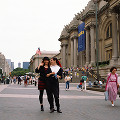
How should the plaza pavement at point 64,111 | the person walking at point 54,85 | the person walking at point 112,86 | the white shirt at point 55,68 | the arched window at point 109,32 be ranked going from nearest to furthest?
the plaza pavement at point 64,111, the person walking at point 54,85, the white shirt at point 55,68, the person walking at point 112,86, the arched window at point 109,32

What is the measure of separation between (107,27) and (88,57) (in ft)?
25.9

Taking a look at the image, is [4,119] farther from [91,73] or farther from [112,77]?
[91,73]

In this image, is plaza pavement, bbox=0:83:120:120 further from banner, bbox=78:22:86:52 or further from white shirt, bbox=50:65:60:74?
banner, bbox=78:22:86:52

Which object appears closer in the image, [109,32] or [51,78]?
[51,78]

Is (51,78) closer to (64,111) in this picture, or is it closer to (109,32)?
(64,111)

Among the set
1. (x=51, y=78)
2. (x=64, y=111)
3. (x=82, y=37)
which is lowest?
(x=64, y=111)

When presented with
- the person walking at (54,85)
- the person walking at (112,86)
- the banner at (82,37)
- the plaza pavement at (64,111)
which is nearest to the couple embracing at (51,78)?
the person walking at (54,85)

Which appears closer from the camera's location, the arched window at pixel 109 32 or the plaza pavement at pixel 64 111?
the plaza pavement at pixel 64 111

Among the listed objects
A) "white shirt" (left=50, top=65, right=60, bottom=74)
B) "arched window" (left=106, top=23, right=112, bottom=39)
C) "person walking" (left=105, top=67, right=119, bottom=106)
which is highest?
"arched window" (left=106, top=23, right=112, bottom=39)

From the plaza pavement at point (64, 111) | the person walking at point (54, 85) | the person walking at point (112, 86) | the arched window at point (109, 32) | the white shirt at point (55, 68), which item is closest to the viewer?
the plaza pavement at point (64, 111)

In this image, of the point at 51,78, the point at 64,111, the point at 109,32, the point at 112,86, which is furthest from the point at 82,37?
the point at 51,78

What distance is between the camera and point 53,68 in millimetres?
8031

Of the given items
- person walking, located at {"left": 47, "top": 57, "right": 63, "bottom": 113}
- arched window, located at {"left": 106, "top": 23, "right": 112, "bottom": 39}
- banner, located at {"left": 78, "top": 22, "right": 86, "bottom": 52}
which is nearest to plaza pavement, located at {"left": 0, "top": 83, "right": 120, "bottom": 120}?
person walking, located at {"left": 47, "top": 57, "right": 63, "bottom": 113}

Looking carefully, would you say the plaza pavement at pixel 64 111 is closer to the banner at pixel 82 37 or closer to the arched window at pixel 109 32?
the arched window at pixel 109 32
